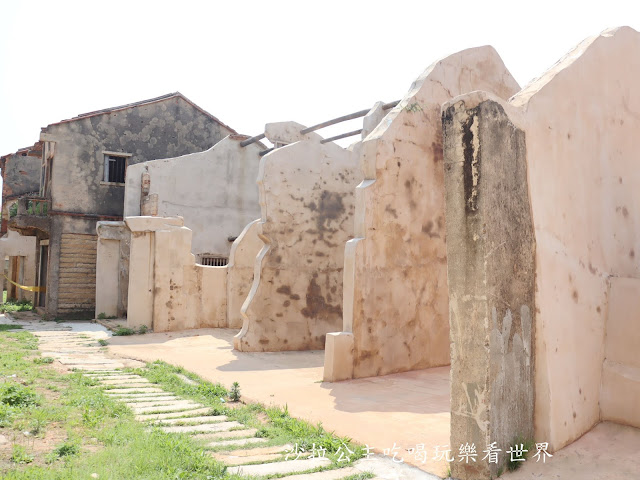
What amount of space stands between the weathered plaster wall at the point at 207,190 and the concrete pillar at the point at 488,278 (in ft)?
40.4

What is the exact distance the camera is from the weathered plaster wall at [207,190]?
607 inches

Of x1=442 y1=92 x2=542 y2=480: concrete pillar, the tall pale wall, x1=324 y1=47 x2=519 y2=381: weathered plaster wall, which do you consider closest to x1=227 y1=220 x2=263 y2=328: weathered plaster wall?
the tall pale wall

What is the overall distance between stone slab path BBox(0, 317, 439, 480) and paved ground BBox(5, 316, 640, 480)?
13 mm

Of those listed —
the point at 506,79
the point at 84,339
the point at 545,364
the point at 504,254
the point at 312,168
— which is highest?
the point at 506,79

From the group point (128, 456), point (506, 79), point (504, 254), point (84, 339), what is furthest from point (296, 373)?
point (84, 339)

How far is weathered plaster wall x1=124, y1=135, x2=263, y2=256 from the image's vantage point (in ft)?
50.6

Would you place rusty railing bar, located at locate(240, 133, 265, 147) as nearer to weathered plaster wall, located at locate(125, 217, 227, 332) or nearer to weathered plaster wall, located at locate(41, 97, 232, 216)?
weathered plaster wall, located at locate(41, 97, 232, 216)

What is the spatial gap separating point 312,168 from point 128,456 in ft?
22.0

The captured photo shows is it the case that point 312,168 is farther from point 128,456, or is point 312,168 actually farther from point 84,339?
point 128,456

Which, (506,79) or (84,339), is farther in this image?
(84,339)

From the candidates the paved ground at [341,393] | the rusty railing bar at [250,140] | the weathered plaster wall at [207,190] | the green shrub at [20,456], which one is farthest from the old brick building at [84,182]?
the green shrub at [20,456]

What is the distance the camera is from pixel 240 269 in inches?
472

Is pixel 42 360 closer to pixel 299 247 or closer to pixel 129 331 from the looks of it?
pixel 129 331

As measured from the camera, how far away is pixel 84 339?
1115 centimetres
